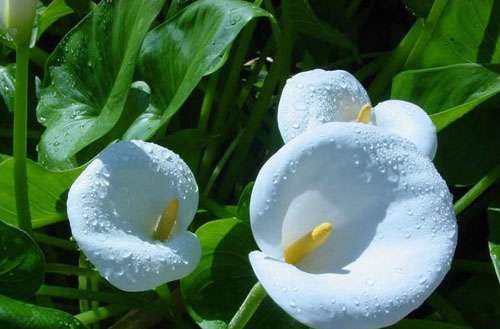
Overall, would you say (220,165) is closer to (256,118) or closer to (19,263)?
(256,118)

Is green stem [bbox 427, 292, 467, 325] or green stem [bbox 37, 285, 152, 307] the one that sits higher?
green stem [bbox 37, 285, 152, 307]

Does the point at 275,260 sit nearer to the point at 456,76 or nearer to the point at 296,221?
the point at 296,221

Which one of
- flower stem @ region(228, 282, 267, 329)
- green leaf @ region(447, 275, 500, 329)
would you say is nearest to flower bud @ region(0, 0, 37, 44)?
flower stem @ region(228, 282, 267, 329)

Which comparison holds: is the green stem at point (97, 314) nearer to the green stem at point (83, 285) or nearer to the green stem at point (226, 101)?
the green stem at point (83, 285)

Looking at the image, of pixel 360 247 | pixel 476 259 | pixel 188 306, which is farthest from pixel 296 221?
pixel 476 259

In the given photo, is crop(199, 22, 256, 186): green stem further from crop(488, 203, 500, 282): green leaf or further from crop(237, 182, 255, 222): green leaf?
crop(488, 203, 500, 282): green leaf
